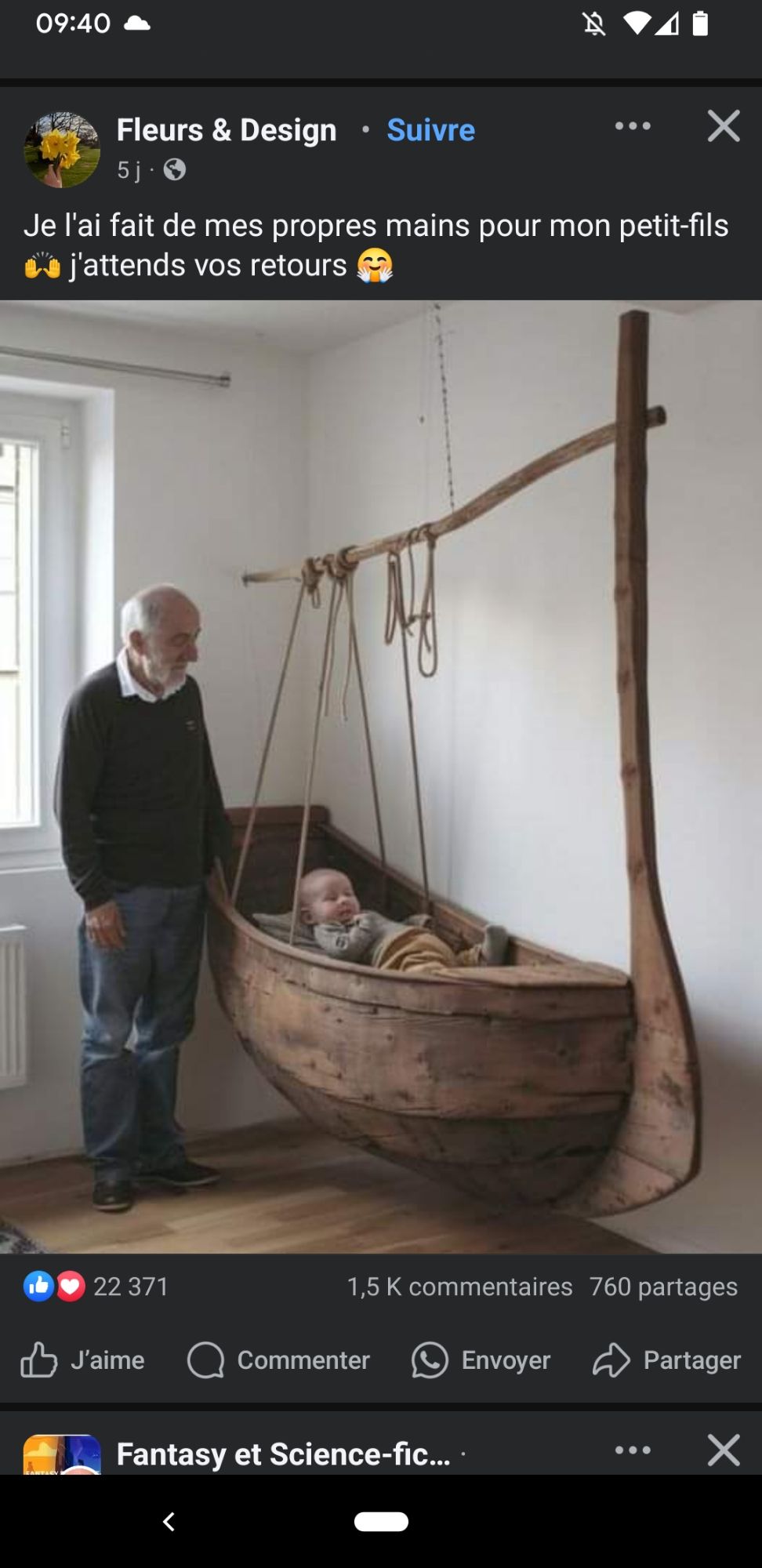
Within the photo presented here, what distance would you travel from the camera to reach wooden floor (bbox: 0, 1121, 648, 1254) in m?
2.84

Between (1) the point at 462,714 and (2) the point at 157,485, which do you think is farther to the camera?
(2) the point at 157,485

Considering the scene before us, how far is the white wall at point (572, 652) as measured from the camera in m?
2.61

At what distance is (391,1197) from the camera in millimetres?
3139

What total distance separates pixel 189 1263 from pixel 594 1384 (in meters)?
0.30

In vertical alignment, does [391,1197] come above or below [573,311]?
below

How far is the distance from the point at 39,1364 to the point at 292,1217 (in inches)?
79.2

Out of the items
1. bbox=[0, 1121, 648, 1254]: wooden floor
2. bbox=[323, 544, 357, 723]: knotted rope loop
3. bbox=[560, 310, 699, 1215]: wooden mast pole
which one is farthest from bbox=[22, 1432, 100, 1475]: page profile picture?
bbox=[323, 544, 357, 723]: knotted rope loop

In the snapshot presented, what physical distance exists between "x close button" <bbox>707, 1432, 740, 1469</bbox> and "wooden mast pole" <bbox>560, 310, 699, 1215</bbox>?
1240mm

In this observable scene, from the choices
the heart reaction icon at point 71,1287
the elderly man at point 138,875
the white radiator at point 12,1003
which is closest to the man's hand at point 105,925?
the elderly man at point 138,875

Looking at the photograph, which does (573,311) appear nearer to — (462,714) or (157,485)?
(462,714)

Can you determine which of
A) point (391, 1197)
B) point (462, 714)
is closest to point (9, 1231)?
point (391, 1197)
